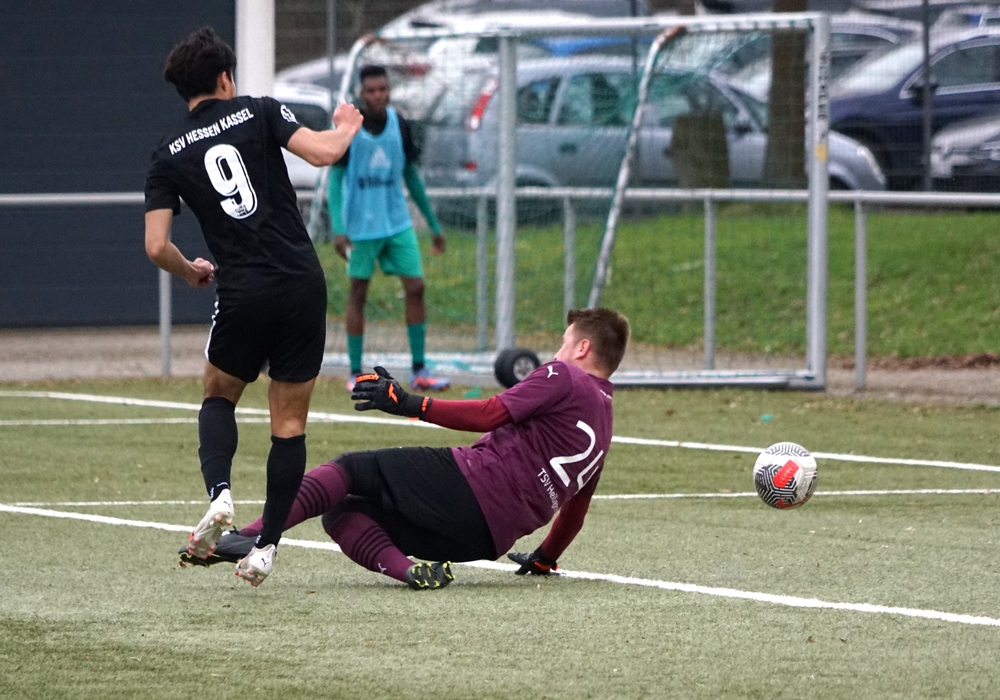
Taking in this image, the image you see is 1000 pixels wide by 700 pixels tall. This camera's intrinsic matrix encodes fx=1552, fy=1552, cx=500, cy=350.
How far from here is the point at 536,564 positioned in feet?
19.1

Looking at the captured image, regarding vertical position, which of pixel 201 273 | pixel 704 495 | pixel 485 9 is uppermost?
pixel 485 9

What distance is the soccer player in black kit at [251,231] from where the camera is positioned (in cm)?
550

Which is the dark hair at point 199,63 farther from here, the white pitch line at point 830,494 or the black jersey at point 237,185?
the white pitch line at point 830,494

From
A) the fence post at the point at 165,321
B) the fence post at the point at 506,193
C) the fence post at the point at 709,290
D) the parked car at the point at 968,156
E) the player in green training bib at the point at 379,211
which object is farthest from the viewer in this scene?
the parked car at the point at 968,156

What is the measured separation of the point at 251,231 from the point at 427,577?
1.38m

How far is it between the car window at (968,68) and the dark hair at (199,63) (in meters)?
9.90

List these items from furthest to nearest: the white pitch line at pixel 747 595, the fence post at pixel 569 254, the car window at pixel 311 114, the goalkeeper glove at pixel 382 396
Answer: the car window at pixel 311 114, the fence post at pixel 569 254, the goalkeeper glove at pixel 382 396, the white pitch line at pixel 747 595

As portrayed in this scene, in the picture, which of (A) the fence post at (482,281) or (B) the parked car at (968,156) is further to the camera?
(B) the parked car at (968,156)

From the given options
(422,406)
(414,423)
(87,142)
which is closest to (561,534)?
(422,406)

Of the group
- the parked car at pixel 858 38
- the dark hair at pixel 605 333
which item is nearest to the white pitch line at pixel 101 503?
the dark hair at pixel 605 333

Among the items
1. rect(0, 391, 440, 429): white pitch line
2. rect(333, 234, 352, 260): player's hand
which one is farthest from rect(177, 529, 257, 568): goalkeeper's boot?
rect(333, 234, 352, 260): player's hand

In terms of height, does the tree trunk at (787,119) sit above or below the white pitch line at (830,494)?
above

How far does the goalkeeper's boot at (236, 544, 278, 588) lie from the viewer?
5348 mm

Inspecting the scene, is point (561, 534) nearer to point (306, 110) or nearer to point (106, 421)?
point (106, 421)
